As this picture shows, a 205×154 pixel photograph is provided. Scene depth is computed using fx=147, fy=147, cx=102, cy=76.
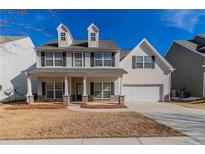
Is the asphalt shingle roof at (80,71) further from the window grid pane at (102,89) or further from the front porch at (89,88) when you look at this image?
the window grid pane at (102,89)

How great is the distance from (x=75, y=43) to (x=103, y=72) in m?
5.17

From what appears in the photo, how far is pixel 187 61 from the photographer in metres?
17.9

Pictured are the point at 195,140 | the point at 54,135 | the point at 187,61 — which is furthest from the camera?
the point at 187,61

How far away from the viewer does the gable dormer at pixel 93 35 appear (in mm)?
14867

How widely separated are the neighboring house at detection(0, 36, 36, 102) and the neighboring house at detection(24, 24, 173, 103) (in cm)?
378

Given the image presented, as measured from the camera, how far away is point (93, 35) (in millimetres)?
15031

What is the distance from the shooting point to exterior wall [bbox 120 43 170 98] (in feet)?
51.1

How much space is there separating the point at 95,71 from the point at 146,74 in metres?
5.80

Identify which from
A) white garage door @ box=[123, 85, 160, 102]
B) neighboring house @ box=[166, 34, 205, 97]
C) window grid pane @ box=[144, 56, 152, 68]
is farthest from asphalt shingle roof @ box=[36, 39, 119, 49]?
neighboring house @ box=[166, 34, 205, 97]

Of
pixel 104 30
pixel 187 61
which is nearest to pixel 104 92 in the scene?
pixel 104 30

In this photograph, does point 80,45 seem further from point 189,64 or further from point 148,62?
point 189,64

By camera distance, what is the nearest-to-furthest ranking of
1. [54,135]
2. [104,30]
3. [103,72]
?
[54,135]
[103,72]
[104,30]

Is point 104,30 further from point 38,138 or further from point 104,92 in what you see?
point 38,138

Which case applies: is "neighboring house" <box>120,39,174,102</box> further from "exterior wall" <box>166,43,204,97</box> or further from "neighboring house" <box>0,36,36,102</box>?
"neighboring house" <box>0,36,36,102</box>
